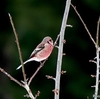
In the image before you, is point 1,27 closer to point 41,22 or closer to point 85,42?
→ point 41,22

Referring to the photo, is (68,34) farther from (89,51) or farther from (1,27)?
(1,27)

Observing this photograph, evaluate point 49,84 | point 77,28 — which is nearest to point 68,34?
point 77,28

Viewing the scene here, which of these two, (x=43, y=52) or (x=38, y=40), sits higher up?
(x=43, y=52)

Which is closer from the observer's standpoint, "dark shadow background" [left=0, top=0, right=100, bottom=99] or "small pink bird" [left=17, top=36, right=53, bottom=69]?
"small pink bird" [left=17, top=36, right=53, bottom=69]

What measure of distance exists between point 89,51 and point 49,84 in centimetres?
107

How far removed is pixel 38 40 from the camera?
9.87 metres

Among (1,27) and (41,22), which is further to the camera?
(1,27)

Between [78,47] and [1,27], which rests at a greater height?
[1,27]

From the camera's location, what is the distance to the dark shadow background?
1005cm

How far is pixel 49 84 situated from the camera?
34.8ft

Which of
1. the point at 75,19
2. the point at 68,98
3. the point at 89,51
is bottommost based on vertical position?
the point at 68,98

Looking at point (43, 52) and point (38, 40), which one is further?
point (38, 40)

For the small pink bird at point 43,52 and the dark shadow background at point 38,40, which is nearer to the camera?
the small pink bird at point 43,52

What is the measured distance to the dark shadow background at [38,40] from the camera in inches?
396
